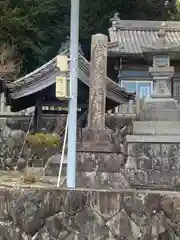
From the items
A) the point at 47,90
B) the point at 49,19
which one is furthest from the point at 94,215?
the point at 49,19

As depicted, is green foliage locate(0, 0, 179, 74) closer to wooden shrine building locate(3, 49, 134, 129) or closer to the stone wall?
wooden shrine building locate(3, 49, 134, 129)

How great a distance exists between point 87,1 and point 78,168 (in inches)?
696

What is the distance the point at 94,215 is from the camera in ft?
18.0

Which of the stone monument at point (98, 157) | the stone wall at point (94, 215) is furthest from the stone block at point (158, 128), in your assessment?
the stone wall at point (94, 215)

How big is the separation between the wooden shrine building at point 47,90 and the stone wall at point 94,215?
17.4 feet

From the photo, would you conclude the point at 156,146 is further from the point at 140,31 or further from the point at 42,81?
the point at 140,31

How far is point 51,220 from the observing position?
5480 millimetres

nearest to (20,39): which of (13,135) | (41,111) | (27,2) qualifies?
(27,2)

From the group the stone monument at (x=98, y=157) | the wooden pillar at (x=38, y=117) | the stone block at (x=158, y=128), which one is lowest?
the stone monument at (x=98, y=157)

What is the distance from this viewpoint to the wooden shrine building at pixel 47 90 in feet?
35.9

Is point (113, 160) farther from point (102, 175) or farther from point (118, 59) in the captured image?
point (118, 59)

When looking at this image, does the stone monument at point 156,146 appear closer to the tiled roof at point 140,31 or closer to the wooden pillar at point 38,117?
the wooden pillar at point 38,117

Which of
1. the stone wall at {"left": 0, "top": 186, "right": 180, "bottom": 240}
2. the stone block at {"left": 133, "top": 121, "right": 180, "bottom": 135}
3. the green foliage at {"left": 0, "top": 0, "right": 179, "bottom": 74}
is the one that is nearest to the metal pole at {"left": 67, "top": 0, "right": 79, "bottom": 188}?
the stone wall at {"left": 0, "top": 186, "right": 180, "bottom": 240}

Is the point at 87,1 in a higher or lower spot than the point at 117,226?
higher
